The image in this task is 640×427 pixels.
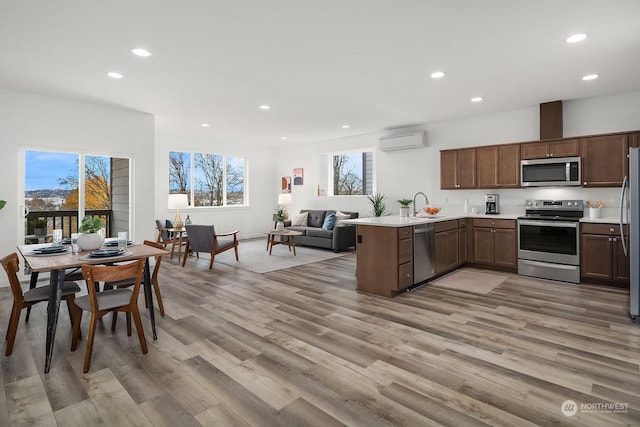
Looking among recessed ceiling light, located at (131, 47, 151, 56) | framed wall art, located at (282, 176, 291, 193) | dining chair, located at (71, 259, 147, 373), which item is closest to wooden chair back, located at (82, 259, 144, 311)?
dining chair, located at (71, 259, 147, 373)

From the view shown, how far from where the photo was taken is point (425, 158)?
694cm

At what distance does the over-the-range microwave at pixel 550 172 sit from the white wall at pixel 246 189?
6.63m

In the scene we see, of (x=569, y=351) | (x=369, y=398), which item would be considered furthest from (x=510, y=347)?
(x=369, y=398)

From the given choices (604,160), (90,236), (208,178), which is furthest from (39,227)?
(604,160)

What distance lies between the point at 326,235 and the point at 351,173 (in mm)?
2101

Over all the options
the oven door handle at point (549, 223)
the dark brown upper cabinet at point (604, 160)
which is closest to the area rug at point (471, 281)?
the oven door handle at point (549, 223)

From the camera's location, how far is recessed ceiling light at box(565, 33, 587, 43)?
3.17 meters

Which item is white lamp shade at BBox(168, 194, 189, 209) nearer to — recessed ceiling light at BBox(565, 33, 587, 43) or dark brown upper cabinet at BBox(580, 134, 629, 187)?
recessed ceiling light at BBox(565, 33, 587, 43)

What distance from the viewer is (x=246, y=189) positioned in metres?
9.84

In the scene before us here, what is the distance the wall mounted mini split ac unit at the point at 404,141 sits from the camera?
6797 millimetres

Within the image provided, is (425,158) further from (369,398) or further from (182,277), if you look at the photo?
(369,398)

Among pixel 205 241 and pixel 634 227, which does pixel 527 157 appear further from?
pixel 205 241

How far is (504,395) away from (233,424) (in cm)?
161

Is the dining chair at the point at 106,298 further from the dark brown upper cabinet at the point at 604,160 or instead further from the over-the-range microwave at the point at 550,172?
the dark brown upper cabinet at the point at 604,160
